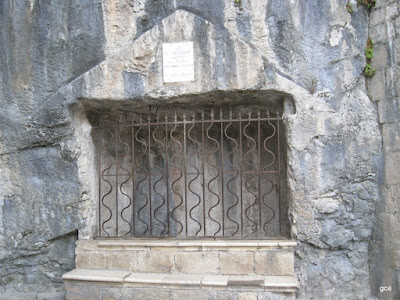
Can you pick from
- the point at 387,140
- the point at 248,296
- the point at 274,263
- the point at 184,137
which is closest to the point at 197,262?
the point at 248,296

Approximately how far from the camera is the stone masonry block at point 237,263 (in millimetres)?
3355

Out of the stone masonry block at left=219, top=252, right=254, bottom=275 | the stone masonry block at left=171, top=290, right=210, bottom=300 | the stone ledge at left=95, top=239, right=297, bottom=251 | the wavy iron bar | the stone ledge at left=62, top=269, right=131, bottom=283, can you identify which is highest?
the wavy iron bar

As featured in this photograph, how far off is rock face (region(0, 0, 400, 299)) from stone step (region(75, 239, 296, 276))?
0.21 meters

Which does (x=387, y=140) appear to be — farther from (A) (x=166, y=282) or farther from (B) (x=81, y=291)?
(B) (x=81, y=291)

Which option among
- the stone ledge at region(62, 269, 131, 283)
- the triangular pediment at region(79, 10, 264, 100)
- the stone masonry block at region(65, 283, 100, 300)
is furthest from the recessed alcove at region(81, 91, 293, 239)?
the stone masonry block at region(65, 283, 100, 300)

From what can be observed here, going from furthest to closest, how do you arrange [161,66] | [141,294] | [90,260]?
[90,260] < [161,66] < [141,294]

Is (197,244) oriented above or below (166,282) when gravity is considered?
above

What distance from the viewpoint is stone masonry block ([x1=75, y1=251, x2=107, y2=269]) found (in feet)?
11.8

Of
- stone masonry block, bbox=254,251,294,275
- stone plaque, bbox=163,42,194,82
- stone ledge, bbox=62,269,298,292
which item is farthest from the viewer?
stone plaque, bbox=163,42,194,82

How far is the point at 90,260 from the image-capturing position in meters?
3.60

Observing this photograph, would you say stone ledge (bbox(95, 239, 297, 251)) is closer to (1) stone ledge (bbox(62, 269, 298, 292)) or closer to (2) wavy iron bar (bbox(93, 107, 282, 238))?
(1) stone ledge (bbox(62, 269, 298, 292))

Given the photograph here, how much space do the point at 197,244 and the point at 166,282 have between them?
46 cm

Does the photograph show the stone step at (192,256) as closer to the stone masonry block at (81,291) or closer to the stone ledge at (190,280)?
the stone ledge at (190,280)

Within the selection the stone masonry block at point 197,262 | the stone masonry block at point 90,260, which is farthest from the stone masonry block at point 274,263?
the stone masonry block at point 90,260
